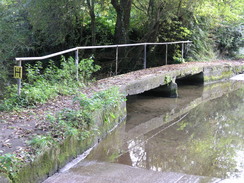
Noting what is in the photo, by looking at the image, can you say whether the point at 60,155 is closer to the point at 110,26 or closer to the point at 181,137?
the point at 181,137

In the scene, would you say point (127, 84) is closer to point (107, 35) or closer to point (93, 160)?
point (93, 160)

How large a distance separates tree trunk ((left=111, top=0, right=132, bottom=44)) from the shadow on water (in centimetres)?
375

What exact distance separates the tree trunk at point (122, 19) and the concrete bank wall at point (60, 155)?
24.1 feet

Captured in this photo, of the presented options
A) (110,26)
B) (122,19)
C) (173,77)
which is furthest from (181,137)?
(110,26)

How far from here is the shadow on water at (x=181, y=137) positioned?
479 cm

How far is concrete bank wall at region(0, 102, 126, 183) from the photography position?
3.28 m

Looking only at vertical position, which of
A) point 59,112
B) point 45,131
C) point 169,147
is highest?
point 59,112

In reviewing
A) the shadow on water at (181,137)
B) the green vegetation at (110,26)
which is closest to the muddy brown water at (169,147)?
the shadow on water at (181,137)

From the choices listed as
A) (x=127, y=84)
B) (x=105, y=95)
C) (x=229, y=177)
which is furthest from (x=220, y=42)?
(x=229, y=177)

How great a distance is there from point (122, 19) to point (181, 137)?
7.78 metres

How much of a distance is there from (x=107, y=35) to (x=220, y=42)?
6.91 meters

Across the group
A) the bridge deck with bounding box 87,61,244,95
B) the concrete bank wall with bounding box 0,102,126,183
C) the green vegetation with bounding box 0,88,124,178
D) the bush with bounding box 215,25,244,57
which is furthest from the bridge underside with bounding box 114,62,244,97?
the bush with bounding box 215,25,244,57

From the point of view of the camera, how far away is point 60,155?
408cm

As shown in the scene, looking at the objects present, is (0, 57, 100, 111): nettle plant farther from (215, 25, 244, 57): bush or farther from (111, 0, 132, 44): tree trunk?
(215, 25, 244, 57): bush
